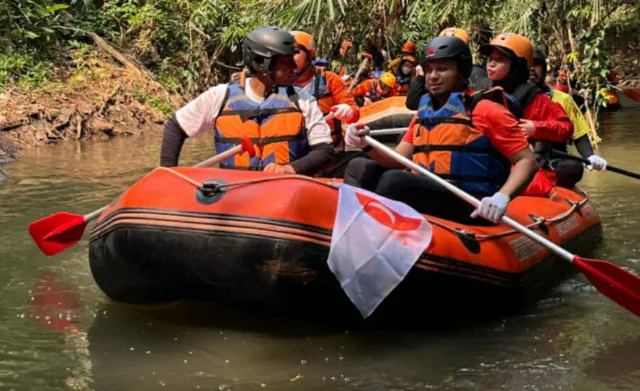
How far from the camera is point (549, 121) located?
5.77 metres

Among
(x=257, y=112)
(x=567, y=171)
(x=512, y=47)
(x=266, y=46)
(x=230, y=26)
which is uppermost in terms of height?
(x=266, y=46)

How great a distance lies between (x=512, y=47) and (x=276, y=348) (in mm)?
2575

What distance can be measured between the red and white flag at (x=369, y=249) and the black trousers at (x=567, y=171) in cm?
261

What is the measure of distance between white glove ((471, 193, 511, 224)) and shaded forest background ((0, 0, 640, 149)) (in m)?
6.25

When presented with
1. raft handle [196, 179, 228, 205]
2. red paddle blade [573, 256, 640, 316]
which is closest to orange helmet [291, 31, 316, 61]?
raft handle [196, 179, 228, 205]

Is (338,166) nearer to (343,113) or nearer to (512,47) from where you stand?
(512,47)

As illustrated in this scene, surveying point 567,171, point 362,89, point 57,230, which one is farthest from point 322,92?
point 362,89

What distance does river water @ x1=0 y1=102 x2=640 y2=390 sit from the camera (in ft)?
12.1

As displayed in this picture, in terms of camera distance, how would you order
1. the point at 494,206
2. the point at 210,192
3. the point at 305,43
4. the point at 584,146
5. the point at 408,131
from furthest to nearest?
1. the point at 584,146
2. the point at 305,43
3. the point at 408,131
4. the point at 494,206
5. the point at 210,192

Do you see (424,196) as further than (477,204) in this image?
Yes

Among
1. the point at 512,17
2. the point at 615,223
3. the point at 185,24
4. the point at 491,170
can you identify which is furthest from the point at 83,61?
the point at 491,170

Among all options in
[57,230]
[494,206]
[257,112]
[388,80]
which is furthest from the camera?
[388,80]

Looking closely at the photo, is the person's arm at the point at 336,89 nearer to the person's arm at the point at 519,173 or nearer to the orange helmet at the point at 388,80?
the person's arm at the point at 519,173

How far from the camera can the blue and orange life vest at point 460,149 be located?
4492 mm
